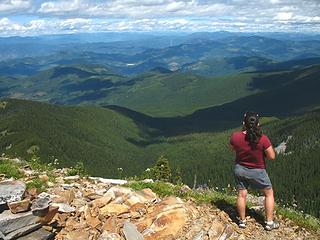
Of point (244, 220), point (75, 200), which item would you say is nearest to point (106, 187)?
point (75, 200)

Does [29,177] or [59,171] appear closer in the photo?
[29,177]

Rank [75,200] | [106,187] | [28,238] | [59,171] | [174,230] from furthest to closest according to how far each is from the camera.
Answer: [59,171] < [106,187] < [75,200] < [174,230] < [28,238]

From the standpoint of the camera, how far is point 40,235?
13875mm

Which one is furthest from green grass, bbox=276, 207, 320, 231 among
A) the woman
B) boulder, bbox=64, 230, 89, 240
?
boulder, bbox=64, 230, 89, 240

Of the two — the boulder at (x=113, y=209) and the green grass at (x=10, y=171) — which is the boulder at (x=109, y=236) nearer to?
the boulder at (x=113, y=209)

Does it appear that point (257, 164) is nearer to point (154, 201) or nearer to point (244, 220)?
point (244, 220)

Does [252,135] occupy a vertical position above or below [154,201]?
above

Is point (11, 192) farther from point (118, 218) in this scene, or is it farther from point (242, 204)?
Result: point (242, 204)

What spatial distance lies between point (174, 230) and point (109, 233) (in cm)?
209

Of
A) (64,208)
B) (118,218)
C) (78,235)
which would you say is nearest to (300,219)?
(118,218)

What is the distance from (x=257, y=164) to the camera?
14711 mm

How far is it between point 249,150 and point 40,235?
7.20 m

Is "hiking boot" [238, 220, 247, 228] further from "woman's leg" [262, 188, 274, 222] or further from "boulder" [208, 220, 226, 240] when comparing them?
"woman's leg" [262, 188, 274, 222]

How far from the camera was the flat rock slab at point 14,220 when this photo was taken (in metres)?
13.5
